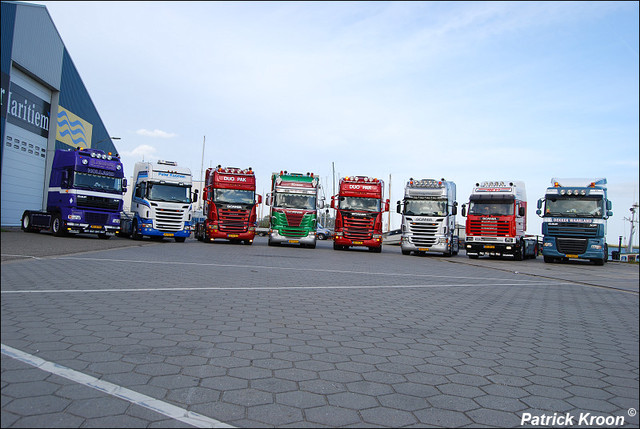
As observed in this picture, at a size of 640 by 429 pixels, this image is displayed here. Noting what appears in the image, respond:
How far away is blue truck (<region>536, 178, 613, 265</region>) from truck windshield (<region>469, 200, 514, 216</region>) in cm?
144

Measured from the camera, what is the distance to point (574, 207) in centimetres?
2166

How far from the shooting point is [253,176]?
78.6ft

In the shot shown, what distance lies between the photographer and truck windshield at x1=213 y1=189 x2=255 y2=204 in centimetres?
2352

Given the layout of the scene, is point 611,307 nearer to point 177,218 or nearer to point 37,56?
point 177,218

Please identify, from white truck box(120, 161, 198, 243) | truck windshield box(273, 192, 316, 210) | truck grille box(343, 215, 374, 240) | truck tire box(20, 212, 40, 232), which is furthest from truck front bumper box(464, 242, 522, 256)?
truck tire box(20, 212, 40, 232)

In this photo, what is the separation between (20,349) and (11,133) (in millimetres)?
26527

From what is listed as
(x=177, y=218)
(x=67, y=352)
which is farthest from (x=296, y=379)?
(x=177, y=218)

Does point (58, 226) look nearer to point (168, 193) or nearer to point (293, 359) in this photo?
point (168, 193)

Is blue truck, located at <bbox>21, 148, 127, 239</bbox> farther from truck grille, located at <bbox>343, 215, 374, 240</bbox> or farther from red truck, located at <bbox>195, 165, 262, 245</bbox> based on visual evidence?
truck grille, located at <bbox>343, 215, 374, 240</bbox>

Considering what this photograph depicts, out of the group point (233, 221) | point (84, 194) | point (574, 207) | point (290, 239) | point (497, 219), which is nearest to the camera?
point (84, 194)

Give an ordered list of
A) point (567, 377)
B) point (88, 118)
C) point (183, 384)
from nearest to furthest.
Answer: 1. point (183, 384)
2. point (567, 377)
3. point (88, 118)

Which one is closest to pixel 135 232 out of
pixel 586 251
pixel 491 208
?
pixel 491 208

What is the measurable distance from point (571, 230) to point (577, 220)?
1.66 ft

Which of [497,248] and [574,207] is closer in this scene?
[574,207]
